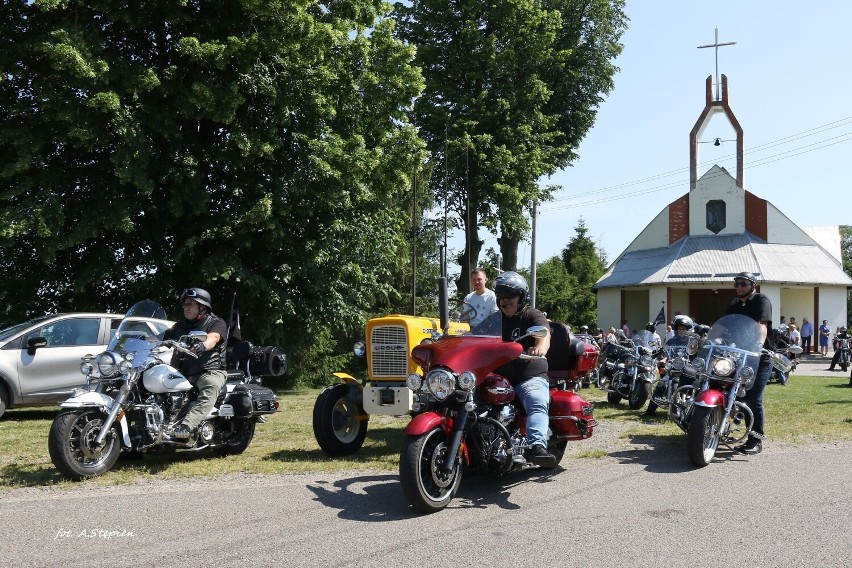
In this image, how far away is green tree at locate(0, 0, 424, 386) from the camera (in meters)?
15.6

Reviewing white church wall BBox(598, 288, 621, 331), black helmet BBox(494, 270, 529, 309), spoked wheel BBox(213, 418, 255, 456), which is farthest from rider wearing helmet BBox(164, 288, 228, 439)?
white church wall BBox(598, 288, 621, 331)

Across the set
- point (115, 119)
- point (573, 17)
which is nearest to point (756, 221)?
point (573, 17)

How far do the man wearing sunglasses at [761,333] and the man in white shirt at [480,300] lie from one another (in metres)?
2.87

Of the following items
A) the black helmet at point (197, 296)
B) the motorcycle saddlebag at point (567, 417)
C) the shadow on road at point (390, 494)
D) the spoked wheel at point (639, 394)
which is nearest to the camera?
the shadow on road at point (390, 494)

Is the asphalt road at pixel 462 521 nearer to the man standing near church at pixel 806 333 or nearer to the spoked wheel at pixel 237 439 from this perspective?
the spoked wheel at pixel 237 439

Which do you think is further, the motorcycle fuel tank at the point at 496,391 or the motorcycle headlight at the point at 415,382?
the motorcycle fuel tank at the point at 496,391

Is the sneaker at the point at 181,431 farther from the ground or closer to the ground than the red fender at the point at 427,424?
closer to the ground

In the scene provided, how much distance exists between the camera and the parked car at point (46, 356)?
12.3 metres

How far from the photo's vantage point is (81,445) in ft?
23.8

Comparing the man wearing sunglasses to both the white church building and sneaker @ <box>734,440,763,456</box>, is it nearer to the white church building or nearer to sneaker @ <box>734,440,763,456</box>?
sneaker @ <box>734,440,763,456</box>

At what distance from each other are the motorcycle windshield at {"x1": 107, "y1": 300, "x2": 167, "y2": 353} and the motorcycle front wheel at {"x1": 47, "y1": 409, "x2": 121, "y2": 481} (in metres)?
0.80

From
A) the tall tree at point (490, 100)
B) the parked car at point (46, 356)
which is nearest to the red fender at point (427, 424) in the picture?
the parked car at point (46, 356)

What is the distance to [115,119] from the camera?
15.3m

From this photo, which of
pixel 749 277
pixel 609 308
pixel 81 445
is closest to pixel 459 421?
pixel 81 445
